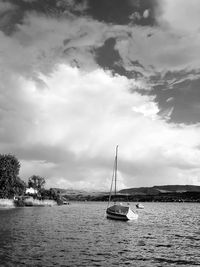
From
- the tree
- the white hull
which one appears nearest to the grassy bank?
the tree

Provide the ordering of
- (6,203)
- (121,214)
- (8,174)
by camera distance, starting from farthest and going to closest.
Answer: (8,174) < (6,203) < (121,214)

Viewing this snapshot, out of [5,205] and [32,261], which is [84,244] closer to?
[32,261]

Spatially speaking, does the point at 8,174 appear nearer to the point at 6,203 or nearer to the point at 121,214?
the point at 6,203

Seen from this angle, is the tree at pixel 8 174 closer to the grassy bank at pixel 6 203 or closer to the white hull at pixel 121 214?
the grassy bank at pixel 6 203

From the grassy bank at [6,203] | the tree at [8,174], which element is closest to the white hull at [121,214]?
the grassy bank at [6,203]

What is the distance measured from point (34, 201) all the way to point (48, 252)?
5558 inches

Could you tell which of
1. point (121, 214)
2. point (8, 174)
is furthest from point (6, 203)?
point (121, 214)

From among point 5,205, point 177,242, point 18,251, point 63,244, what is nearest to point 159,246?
point 177,242

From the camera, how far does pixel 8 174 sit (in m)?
143

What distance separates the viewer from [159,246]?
153 feet

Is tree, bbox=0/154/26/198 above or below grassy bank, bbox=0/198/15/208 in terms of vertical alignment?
above

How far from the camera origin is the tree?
142 metres

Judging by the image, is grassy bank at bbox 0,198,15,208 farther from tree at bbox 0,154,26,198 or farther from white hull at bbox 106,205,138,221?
white hull at bbox 106,205,138,221

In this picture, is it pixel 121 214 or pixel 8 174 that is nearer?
pixel 121 214
